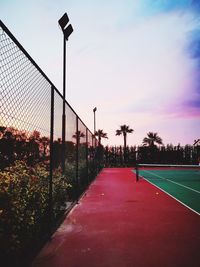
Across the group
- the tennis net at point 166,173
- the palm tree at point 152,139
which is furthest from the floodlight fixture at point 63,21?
the palm tree at point 152,139

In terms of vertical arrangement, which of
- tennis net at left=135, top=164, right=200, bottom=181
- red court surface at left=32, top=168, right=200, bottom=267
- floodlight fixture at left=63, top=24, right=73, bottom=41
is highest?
floodlight fixture at left=63, top=24, right=73, bottom=41

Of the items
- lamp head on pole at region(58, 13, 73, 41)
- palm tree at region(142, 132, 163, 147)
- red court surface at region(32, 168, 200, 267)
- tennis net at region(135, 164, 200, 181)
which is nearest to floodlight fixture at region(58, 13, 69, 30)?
lamp head on pole at region(58, 13, 73, 41)

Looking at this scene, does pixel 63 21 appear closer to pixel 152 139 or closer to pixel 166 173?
pixel 166 173

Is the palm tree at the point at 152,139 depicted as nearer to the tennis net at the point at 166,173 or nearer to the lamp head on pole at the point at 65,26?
the tennis net at the point at 166,173

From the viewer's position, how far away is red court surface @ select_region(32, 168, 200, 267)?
4.10 metres

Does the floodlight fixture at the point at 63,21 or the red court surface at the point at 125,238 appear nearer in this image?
the red court surface at the point at 125,238

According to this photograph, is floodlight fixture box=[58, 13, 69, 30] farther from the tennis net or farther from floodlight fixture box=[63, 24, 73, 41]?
the tennis net

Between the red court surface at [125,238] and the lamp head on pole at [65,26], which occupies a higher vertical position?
the lamp head on pole at [65,26]

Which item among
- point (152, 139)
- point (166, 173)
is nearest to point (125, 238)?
point (166, 173)

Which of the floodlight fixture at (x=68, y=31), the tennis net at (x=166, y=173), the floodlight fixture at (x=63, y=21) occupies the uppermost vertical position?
the floodlight fixture at (x=63, y=21)

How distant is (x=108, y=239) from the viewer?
16.8 feet

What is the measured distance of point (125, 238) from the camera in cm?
519

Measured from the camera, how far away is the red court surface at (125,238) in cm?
410

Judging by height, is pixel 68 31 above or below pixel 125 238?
above
